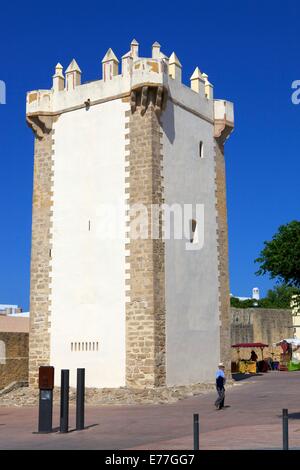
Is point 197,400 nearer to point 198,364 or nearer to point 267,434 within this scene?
point 198,364

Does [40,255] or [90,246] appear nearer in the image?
[90,246]

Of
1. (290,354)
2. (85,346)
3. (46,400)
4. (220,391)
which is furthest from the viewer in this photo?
(290,354)

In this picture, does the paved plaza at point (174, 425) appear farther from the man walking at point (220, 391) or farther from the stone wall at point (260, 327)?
the stone wall at point (260, 327)

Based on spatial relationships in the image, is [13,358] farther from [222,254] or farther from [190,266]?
[222,254]

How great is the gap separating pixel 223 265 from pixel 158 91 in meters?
8.43

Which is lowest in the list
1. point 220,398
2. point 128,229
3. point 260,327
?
point 220,398

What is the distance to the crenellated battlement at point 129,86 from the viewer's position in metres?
26.9

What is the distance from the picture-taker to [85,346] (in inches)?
1061

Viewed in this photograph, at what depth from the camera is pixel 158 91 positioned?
26.7 meters

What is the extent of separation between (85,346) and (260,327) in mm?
27248

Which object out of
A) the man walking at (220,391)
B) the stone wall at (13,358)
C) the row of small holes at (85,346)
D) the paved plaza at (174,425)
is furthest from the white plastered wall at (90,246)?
the man walking at (220,391)

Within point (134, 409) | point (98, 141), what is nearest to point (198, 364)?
point (134, 409)

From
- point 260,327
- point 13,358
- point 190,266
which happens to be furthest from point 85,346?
point 260,327

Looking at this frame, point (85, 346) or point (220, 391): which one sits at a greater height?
point (85, 346)
